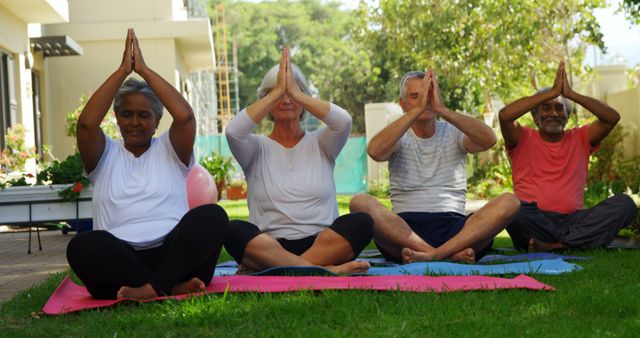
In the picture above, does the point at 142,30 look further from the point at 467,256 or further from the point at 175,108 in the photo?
the point at 175,108

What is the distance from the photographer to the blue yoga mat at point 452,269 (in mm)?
5480

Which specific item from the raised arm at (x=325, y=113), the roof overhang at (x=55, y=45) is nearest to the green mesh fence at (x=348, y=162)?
the roof overhang at (x=55, y=45)

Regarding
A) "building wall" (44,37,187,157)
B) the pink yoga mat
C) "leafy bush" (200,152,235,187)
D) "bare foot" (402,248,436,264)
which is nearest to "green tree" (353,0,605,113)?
"leafy bush" (200,152,235,187)

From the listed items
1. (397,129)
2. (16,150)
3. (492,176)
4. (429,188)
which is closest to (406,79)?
(397,129)

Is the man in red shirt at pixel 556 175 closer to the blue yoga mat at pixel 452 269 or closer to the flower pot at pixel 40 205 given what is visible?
the blue yoga mat at pixel 452 269

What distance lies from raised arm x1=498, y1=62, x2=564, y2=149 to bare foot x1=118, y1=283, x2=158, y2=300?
10.9 feet

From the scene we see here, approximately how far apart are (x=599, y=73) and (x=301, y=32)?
4395cm

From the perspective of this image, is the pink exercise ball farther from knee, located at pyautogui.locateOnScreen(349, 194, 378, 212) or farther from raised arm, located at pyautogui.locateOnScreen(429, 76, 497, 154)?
raised arm, located at pyautogui.locateOnScreen(429, 76, 497, 154)

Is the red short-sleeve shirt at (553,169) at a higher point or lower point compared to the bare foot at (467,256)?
higher

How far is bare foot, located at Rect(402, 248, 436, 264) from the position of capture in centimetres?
621

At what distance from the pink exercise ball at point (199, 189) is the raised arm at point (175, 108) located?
8.90 feet

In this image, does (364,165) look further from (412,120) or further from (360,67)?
(360,67)

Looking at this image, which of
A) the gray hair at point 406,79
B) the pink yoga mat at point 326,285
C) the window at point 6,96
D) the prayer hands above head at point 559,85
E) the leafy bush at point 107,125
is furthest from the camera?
the leafy bush at point 107,125

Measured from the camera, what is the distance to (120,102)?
16.8 ft
